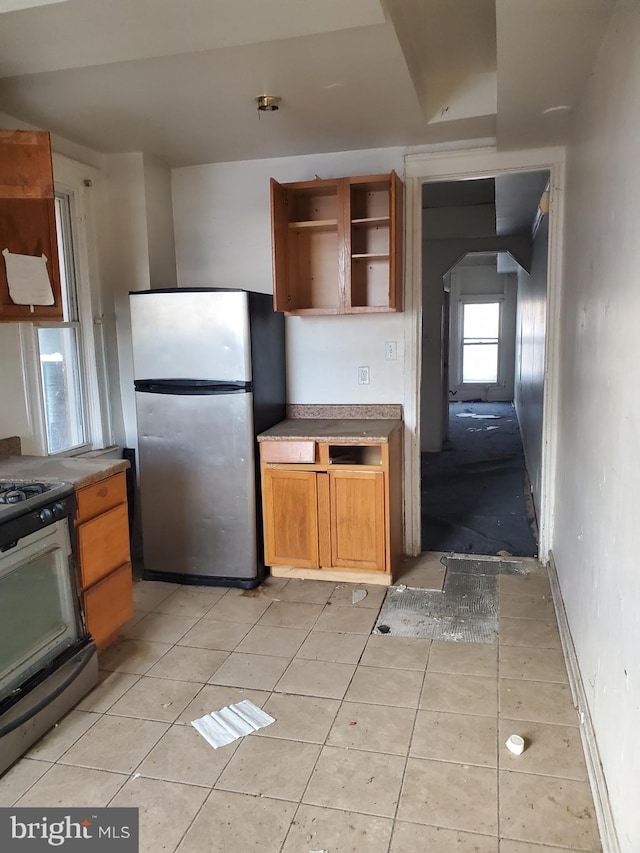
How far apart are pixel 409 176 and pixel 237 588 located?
2474mm

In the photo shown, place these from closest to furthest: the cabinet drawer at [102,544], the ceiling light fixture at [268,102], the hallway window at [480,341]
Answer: the cabinet drawer at [102,544], the ceiling light fixture at [268,102], the hallway window at [480,341]

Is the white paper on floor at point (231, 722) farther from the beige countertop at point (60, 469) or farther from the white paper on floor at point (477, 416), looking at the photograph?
the white paper on floor at point (477, 416)

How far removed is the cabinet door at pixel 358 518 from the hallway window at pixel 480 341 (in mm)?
8836

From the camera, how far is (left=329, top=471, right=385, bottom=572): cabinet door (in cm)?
325

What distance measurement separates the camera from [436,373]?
6.71m

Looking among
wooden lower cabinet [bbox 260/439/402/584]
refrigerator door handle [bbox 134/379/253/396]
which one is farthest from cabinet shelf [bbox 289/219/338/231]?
wooden lower cabinet [bbox 260/439/402/584]

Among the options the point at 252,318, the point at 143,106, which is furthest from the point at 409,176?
the point at 143,106

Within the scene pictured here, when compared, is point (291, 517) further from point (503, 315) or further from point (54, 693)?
point (503, 315)

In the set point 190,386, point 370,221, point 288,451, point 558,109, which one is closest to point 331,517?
point 288,451

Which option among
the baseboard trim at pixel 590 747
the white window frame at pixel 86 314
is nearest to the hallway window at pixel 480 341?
the white window frame at pixel 86 314

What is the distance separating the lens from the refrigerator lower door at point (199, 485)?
10.7 ft

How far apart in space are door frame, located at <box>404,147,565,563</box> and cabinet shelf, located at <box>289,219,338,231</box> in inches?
17.4

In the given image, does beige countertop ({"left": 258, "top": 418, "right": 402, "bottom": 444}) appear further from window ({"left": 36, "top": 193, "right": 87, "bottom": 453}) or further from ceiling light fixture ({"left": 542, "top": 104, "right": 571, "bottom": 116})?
ceiling light fixture ({"left": 542, "top": 104, "right": 571, "bottom": 116})

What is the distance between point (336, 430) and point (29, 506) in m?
1.66
